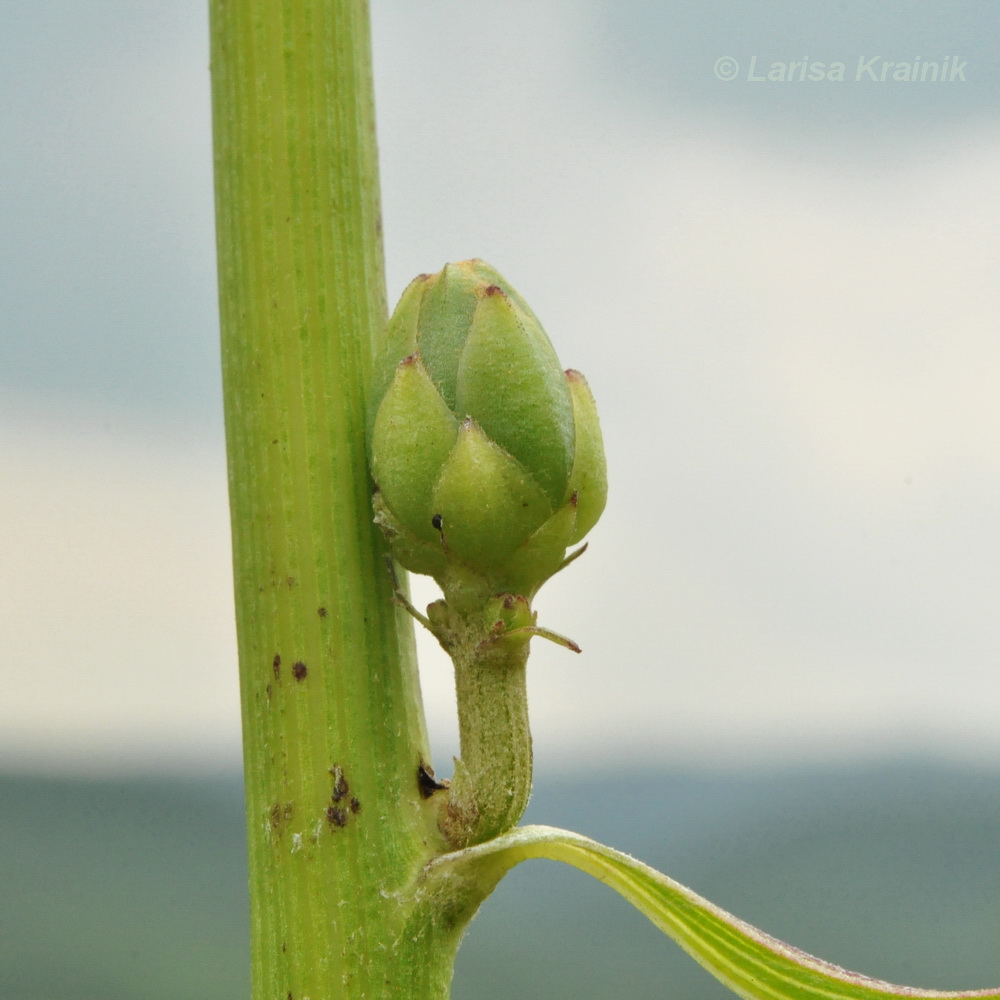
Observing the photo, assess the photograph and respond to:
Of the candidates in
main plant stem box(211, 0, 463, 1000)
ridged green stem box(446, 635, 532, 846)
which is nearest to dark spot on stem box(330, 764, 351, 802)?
main plant stem box(211, 0, 463, 1000)

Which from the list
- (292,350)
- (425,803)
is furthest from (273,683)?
(292,350)

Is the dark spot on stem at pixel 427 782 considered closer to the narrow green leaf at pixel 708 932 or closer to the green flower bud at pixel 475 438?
the narrow green leaf at pixel 708 932

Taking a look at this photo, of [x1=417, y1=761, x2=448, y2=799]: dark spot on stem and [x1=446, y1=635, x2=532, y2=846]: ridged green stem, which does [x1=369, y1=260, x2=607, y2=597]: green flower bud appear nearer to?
[x1=446, y1=635, x2=532, y2=846]: ridged green stem

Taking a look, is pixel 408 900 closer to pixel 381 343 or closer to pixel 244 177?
pixel 381 343

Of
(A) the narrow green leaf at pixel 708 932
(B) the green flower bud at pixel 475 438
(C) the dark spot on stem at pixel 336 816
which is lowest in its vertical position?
(A) the narrow green leaf at pixel 708 932

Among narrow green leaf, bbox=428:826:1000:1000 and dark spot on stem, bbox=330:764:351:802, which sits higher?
dark spot on stem, bbox=330:764:351:802

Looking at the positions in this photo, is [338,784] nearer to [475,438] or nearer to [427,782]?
[427,782]

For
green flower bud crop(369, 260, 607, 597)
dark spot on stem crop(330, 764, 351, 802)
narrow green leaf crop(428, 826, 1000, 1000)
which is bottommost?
narrow green leaf crop(428, 826, 1000, 1000)

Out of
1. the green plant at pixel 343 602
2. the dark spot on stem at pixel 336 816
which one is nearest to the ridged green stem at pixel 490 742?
the green plant at pixel 343 602
